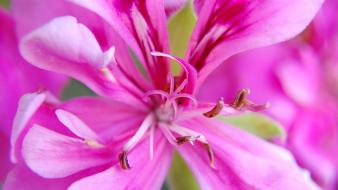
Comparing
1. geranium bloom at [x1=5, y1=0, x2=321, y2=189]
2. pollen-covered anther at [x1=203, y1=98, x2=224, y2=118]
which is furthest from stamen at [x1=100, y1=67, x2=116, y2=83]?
pollen-covered anther at [x1=203, y1=98, x2=224, y2=118]

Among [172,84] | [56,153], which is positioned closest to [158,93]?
[172,84]

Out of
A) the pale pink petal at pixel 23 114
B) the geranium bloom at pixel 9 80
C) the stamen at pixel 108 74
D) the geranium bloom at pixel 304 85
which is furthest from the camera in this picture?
the geranium bloom at pixel 304 85

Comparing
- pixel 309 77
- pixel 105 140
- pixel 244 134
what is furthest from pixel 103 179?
pixel 309 77

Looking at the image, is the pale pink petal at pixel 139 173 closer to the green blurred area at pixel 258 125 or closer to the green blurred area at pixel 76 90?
the green blurred area at pixel 258 125

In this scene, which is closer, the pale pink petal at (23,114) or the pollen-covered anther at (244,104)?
the pale pink petal at (23,114)

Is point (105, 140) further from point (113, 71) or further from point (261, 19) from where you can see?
point (261, 19)

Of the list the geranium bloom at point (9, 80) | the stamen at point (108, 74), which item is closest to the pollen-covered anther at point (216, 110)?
the stamen at point (108, 74)

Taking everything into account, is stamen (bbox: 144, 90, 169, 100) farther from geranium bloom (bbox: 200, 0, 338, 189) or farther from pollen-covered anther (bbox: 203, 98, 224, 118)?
geranium bloom (bbox: 200, 0, 338, 189)

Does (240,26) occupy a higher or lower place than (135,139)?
higher

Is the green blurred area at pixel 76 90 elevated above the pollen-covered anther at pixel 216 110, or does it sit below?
below

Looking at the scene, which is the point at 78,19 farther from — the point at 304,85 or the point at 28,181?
the point at 304,85
